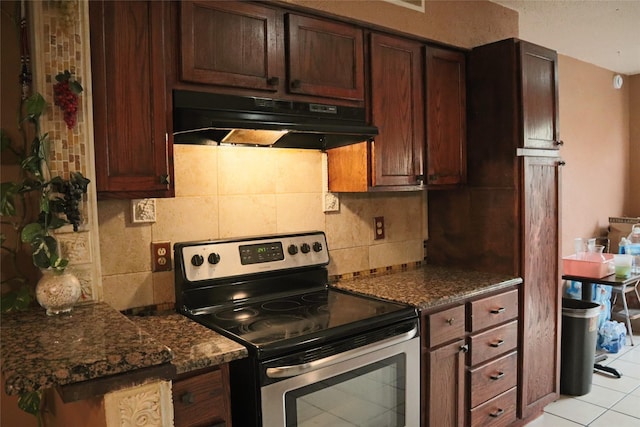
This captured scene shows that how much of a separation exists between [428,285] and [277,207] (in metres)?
0.87

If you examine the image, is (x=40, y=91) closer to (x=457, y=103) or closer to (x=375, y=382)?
(x=375, y=382)

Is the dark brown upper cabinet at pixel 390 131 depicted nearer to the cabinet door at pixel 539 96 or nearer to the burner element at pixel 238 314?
the cabinet door at pixel 539 96

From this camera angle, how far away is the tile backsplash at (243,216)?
6.66ft

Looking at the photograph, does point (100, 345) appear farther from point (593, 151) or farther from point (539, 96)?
point (593, 151)

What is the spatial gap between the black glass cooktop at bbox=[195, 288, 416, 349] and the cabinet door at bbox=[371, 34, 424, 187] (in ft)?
2.02

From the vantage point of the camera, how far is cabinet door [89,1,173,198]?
171cm

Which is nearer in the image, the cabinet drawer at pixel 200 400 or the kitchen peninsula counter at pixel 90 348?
the kitchen peninsula counter at pixel 90 348

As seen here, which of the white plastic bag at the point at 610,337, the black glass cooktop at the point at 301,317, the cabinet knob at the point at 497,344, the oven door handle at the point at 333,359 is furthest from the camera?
the white plastic bag at the point at 610,337

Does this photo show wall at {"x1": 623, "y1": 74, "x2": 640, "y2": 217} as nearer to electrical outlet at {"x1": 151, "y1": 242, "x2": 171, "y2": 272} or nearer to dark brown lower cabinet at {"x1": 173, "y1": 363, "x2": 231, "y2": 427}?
electrical outlet at {"x1": 151, "y1": 242, "x2": 171, "y2": 272}

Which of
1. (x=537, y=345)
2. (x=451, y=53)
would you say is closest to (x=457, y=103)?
(x=451, y=53)

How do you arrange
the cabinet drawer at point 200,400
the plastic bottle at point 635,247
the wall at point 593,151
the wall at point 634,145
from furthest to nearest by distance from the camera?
the wall at point 634,145 → the wall at point 593,151 → the plastic bottle at point 635,247 → the cabinet drawer at point 200,400

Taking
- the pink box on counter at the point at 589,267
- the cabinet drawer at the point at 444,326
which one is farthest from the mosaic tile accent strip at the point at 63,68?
the pink box on counter at the point at 589,267

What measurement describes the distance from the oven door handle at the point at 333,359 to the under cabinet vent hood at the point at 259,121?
88 centimetres

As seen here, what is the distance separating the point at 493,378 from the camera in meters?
2.65
